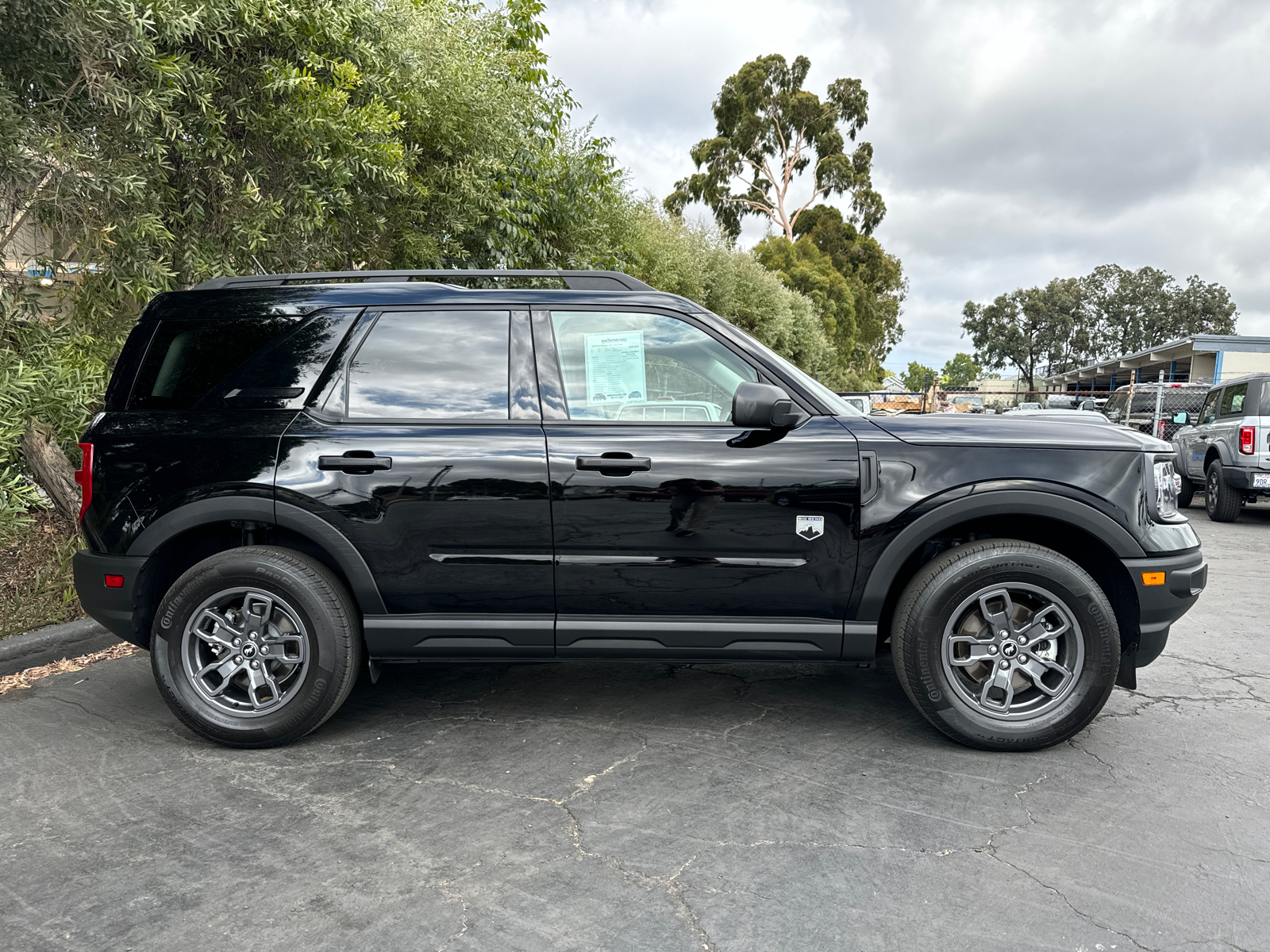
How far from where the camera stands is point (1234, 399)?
36.9ft

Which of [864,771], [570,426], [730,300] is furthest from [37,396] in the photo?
[730,300]

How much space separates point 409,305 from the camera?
3.81 meters

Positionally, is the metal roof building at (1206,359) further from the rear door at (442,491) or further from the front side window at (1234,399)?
the rear door at (442,491)

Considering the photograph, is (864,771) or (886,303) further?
(886,303)

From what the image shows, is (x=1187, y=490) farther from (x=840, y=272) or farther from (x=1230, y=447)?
(x=840, y=272)

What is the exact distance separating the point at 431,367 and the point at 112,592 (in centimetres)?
165

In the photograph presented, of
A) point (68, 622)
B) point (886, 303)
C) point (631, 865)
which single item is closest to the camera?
point (631, 865)

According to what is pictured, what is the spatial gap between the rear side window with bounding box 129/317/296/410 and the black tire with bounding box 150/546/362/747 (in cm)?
75

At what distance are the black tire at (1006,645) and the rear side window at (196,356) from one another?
293cm

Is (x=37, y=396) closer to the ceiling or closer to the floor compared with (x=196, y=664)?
closer to the ceiling

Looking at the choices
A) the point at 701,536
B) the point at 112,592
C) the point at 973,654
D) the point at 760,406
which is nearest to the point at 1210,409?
the point at 973,654

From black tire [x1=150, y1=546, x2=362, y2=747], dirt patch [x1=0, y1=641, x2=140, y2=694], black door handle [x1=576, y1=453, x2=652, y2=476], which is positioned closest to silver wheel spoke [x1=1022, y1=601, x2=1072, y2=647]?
black door handle [x1=576, y1=453, x2=652, y2=476]

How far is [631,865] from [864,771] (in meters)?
1.14

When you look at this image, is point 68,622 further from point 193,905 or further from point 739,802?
point 739,802
